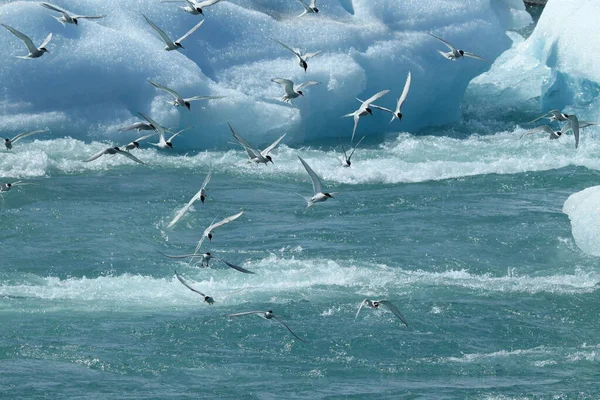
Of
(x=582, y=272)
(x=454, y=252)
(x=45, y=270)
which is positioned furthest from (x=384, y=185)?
(x=45, y=270)

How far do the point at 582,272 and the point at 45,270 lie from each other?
8.19 metres

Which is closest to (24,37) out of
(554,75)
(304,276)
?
(304,276)

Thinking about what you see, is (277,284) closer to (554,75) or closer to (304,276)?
(304,276)

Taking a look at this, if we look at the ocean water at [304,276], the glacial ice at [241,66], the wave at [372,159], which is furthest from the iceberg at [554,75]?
the ocean water at [304,276]

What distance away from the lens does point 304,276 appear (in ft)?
62.3

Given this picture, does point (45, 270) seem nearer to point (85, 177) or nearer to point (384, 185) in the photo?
point (85, 177)

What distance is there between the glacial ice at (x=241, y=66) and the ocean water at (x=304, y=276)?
2.46 feet

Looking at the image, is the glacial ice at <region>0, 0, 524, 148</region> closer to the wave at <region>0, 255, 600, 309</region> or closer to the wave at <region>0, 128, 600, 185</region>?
the wave at <region>0, 128, 600, 185</region>

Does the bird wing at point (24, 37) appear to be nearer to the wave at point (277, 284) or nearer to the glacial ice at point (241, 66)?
the wave at point (277, 284)

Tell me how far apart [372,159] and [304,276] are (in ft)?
25.7

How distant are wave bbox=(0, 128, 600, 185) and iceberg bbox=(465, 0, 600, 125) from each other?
4.46ft

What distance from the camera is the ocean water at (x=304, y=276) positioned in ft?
50.5

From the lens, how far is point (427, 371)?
15.6 meters

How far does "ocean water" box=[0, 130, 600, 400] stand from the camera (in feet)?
50.5
